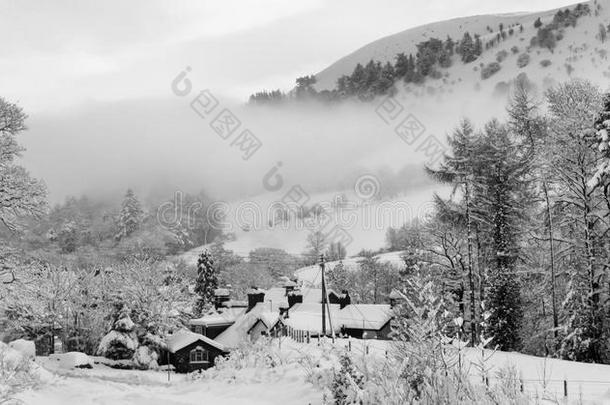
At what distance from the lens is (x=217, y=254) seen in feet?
298

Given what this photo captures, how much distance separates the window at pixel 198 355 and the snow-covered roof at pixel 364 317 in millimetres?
11120

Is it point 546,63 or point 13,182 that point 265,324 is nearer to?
point 13,182

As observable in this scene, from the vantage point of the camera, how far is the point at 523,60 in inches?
5792

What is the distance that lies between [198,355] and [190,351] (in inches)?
30.9

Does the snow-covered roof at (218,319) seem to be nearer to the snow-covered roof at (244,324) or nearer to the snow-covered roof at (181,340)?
the snow-covered roof at (244,324)

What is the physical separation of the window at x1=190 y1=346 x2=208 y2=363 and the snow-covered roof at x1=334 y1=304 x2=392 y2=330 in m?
11.1

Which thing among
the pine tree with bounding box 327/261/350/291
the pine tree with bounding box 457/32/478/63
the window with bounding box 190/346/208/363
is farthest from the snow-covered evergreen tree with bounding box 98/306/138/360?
the pine tree with bounding box 457/32/478/63

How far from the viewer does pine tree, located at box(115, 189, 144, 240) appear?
9094 centimetres

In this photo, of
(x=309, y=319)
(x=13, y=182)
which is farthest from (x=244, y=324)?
(x=13, y=182)

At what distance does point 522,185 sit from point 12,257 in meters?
22.0

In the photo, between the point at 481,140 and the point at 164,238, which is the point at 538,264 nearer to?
the point at 481,140

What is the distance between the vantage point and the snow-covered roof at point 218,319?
4666 cm

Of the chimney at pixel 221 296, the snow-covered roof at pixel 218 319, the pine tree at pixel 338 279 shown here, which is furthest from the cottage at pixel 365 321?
the pine tree at pixel 338 279

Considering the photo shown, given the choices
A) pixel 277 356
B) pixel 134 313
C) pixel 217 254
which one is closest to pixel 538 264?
pixel 277 356
